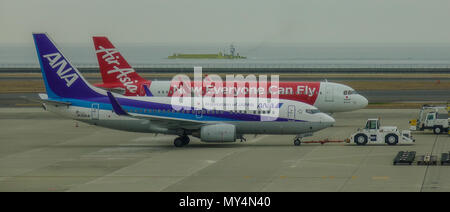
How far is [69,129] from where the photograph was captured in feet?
207

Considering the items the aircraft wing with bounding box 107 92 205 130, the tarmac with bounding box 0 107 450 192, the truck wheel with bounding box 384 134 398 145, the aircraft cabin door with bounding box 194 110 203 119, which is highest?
the aircraft cabin door with bounding box 194 110 203 119

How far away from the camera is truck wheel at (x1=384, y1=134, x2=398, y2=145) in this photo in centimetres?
5031

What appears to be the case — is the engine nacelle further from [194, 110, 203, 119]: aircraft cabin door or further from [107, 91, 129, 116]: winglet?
[107, 91, 129, 116]: winglet

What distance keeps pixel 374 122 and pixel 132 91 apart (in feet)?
88.2

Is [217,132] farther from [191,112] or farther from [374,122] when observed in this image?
[374,122]

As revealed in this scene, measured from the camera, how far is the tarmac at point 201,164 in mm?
35000

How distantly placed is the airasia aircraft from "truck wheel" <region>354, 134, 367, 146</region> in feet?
48.8

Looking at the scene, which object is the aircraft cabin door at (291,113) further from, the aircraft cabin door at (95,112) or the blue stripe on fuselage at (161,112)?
the aircraft cabin door at (95,112)

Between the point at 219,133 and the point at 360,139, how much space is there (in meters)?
10.2

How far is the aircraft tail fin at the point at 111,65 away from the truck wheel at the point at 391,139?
2874cm

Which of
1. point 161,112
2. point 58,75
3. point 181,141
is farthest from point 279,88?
point 58,75

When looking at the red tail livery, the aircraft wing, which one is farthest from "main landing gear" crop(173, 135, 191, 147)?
the red tail livery

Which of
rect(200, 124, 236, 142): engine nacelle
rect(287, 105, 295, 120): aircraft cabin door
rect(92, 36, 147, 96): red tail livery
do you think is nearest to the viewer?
rect(200, 124, 236, 142): engine nacelle

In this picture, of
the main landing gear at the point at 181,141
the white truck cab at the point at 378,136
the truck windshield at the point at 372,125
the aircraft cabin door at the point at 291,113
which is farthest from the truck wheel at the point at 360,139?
the main landing gear at the point at 181,141
